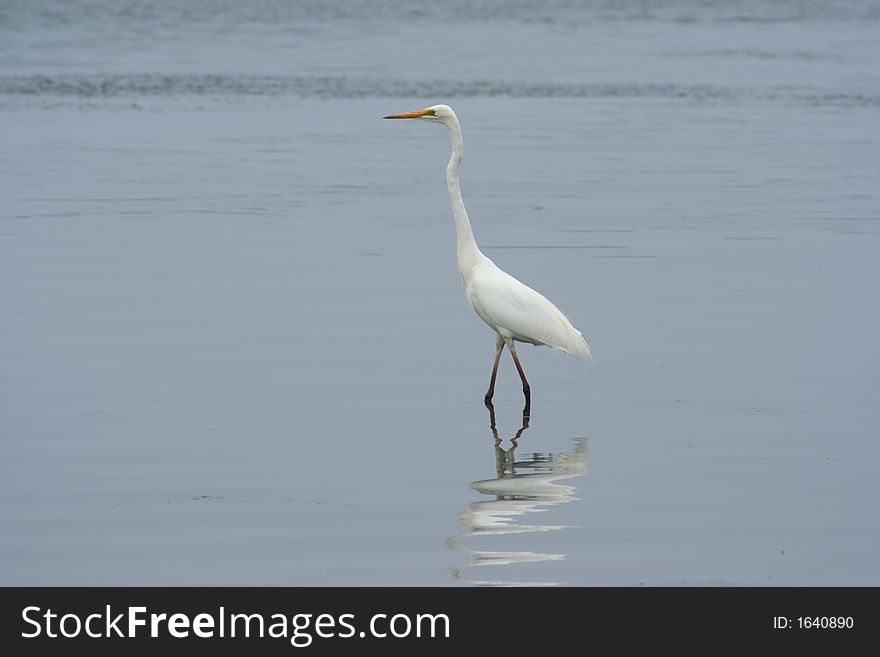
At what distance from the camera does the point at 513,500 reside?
25.4ft

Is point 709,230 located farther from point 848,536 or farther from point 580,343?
point 848,536

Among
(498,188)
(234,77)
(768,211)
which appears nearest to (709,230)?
(768,211)

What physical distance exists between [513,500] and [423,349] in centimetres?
346

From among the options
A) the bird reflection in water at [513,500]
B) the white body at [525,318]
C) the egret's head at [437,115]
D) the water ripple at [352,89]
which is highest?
the water ripple at [352,89]

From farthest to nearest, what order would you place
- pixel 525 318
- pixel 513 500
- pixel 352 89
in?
pixel 352 89
pixel 525 318
pixel 513 500

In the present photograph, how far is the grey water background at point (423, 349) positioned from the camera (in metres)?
7.15

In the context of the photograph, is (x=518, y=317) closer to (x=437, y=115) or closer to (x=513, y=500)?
(x=437, y=115)

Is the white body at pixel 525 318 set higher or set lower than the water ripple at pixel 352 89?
lower

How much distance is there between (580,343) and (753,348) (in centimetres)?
168

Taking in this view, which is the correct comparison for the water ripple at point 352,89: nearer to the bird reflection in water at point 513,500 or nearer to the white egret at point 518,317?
the white egret at point 518,317

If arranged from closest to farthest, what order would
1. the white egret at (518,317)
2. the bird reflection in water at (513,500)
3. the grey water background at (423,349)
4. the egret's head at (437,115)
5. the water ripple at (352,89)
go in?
1. the bird reflection in water at (513,500)
2. the grey water background at (423,349)
3. the white egret at (518,317)
4. the egret's head at (437,115)
5. the water ripple at (352,89)

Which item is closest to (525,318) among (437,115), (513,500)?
(437,115)

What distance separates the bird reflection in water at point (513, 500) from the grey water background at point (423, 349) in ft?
0.08

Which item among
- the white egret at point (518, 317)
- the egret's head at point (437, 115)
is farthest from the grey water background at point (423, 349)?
the egret's head at point (437, 115)
